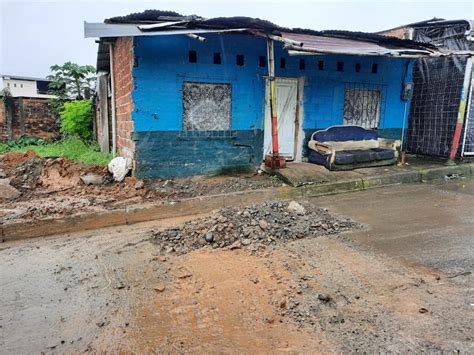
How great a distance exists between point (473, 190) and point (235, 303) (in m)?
6.61

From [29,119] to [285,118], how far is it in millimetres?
11966

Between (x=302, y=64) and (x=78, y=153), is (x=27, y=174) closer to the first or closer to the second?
(x=78, y=153)

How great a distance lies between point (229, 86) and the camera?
25.9 feet

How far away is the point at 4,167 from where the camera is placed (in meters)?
8.62

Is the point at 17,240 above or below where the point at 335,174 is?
below

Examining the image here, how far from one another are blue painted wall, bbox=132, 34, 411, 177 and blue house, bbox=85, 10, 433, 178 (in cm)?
2

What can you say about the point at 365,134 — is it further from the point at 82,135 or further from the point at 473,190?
the point at 82,135

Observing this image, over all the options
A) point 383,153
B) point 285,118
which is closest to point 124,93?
point 285,118

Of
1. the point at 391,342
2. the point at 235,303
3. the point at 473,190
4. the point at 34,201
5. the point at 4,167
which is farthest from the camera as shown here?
the point at 4,167

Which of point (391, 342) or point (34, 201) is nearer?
point (391, 342)

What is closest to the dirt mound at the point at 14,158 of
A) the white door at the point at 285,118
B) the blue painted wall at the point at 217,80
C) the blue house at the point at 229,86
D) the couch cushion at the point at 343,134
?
the blue house at the point at 229,86

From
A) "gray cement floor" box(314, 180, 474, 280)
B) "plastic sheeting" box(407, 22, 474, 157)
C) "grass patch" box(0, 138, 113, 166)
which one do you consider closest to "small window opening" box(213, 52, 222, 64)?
"grass patch" box(0, 138, 113, 166)

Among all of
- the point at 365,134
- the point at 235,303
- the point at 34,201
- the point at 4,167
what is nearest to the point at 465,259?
the point at 235,303

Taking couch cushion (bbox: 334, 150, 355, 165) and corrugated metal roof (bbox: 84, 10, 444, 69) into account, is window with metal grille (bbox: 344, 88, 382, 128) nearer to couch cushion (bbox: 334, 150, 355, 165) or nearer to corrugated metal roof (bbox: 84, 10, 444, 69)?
couch cushion (bbox: 334, 150, 355, 165)
